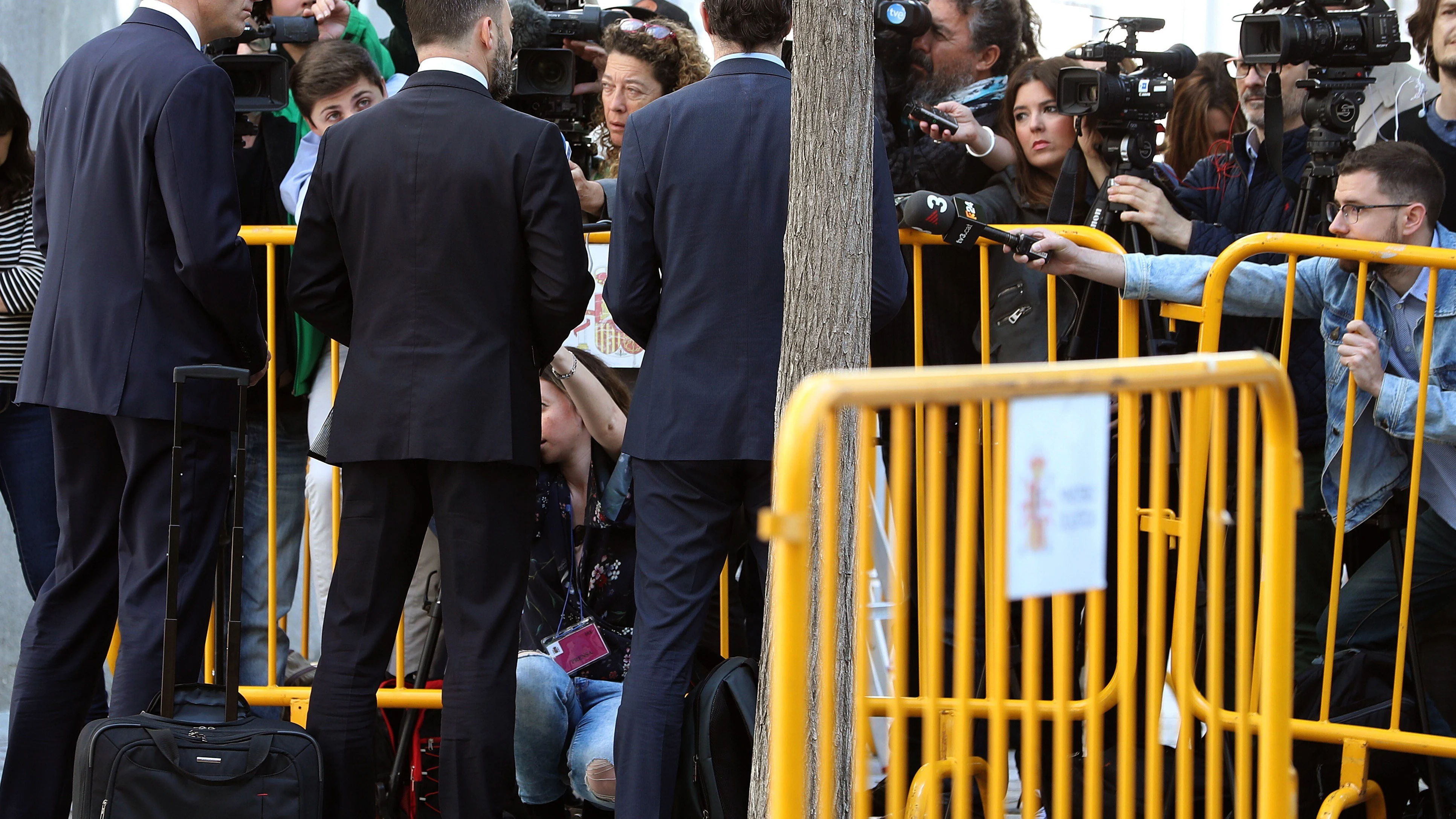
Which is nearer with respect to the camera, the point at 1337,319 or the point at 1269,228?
the point at 1337,319

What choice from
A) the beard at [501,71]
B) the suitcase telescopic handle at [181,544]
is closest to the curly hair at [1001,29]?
the beard at [501,71]

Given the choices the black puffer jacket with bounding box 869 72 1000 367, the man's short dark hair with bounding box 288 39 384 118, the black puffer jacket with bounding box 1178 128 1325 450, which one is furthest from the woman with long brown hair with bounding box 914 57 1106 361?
the man's short dark hair with bounding box 288 39 384 118

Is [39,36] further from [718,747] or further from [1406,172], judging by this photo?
[1406,172]

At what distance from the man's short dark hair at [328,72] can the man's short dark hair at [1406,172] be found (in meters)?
2.56

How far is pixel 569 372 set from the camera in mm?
3584

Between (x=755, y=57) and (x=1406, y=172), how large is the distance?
156cm

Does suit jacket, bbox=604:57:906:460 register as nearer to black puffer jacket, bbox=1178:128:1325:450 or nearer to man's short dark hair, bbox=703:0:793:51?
man's short dark hair, bbox=703:0:793:51

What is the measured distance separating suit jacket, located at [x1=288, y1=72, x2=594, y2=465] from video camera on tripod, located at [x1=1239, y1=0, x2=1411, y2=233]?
1.91m

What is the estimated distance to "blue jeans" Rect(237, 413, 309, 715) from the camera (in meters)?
4.12

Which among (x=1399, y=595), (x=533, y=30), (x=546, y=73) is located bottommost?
(x=1399, y=595)

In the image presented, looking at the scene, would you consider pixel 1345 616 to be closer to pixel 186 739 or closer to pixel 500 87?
pixel 500 87

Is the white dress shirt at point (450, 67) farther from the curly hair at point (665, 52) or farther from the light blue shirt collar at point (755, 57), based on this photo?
the curly hair at point (665, 52)

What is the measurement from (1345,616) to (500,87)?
91.1 inches

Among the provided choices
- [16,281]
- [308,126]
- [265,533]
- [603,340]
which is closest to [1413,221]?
[603,340]
